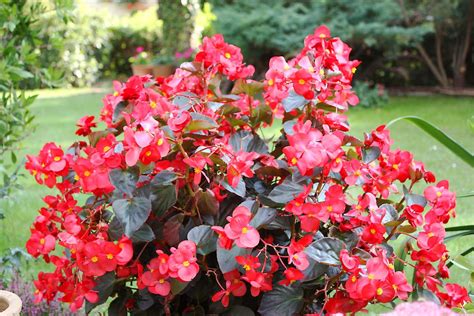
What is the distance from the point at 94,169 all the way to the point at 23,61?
136cm

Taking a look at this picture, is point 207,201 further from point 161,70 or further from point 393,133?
point 161,70

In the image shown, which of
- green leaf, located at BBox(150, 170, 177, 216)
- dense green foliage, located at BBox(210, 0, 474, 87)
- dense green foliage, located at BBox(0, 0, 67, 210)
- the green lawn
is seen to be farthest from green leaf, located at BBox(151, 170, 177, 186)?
dense green foliage, located at BBox(210, 0, 474, 87)

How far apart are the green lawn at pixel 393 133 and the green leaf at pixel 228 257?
5.17ft

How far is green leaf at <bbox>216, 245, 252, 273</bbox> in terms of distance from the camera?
1.62 metres

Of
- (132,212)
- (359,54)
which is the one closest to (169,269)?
(132,212)

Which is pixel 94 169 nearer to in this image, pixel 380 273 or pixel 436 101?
pixel 380 273

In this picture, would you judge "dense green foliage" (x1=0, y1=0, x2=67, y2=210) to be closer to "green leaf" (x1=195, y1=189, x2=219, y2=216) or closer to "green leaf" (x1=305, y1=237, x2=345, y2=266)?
"green leaf" (x1=195, y1=189, x2=219, y2=216)

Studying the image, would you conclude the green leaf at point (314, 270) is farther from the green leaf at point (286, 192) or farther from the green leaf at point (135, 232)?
the green leaf at point (135, 232)

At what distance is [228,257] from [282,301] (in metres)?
0.23

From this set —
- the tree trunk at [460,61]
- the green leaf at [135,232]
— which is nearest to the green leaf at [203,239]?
the green leaf at [135,232]

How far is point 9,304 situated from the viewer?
1601 mm

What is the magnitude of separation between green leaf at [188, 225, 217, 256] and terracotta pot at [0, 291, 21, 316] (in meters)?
0.44

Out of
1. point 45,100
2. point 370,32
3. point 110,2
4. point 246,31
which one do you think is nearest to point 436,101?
point 370,32

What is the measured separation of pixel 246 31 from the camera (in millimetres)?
10891
